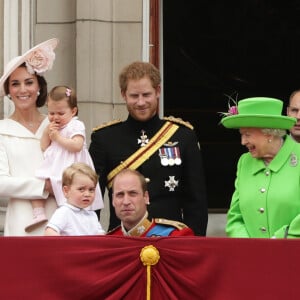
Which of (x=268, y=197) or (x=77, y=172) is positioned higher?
(x=77, y=172)

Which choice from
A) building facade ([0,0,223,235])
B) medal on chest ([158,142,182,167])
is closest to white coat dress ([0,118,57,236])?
medal on chest ([158,142,182,167])

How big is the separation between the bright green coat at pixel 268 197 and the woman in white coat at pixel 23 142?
109 centimetres

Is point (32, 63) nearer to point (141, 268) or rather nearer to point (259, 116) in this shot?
point (259, 116)

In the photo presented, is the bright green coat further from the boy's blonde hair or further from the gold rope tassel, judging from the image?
the boy's blonde hair

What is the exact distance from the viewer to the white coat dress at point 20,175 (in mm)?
8211

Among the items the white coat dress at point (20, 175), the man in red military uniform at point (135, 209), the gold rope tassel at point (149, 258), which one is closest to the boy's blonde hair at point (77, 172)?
the man in red military uniform at point (135, 209)

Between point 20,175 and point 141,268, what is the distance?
1.22 meters

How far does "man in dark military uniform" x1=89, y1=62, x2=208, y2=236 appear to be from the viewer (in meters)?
8.16

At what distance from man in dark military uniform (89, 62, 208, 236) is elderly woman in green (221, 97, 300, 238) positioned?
0.39 meters

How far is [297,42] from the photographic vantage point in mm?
12797

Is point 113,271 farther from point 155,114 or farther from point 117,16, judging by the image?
point 117,16

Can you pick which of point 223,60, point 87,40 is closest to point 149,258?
point 87,40

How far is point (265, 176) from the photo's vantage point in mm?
7828

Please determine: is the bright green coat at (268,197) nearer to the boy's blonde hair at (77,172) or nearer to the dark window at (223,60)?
the boy's blonde hair at (77,172)
